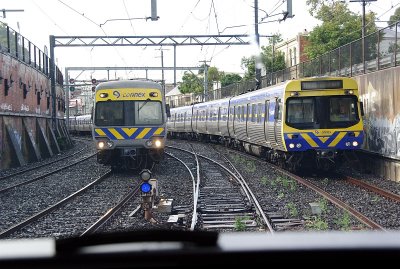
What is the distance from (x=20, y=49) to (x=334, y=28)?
3316 centimetres

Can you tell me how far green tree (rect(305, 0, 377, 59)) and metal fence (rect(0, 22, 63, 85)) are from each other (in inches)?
1055

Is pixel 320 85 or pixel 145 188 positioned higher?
pixel 320 85

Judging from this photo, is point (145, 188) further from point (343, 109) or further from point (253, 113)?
point (253, 113)

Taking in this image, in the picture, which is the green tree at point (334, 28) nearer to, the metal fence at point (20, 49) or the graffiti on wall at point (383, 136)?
the metal fence at point (20, 49)

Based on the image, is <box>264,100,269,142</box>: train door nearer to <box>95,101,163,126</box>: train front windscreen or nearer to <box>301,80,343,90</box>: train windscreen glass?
<box>301,80,343,90</box>: train windscreen glass

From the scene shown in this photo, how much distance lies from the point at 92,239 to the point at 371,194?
12.2 metres

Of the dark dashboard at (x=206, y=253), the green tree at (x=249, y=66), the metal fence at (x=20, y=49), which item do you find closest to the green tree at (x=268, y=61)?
the green tree at (x=249, y=66)

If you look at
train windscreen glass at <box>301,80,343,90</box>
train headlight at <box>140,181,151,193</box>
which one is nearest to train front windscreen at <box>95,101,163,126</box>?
train windscreen glass at <box>301,80,343,90</box>

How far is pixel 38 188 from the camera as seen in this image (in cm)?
1598

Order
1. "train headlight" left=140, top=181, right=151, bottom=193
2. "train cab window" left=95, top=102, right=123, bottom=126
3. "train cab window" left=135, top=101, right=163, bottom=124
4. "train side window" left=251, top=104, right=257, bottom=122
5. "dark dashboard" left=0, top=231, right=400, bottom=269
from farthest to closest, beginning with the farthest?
"train side window" left=251, top=104, right=257, bottom=122, "train cab window" left=135, top=101, right=163, bottom=124, "train cab window" left=95, top=102, right=123, bottom=126, "train headlight" left=140, top=181, right=151, bottom=193, "dark dashboard" left=0, top=231, right=400, bottom=269

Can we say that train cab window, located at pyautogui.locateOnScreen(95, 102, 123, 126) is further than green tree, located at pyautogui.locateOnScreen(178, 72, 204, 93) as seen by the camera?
No

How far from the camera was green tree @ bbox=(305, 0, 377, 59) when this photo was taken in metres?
55.0

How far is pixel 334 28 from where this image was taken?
55531 mm

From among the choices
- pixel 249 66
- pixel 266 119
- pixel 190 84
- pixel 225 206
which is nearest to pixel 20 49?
pixel 266 119
